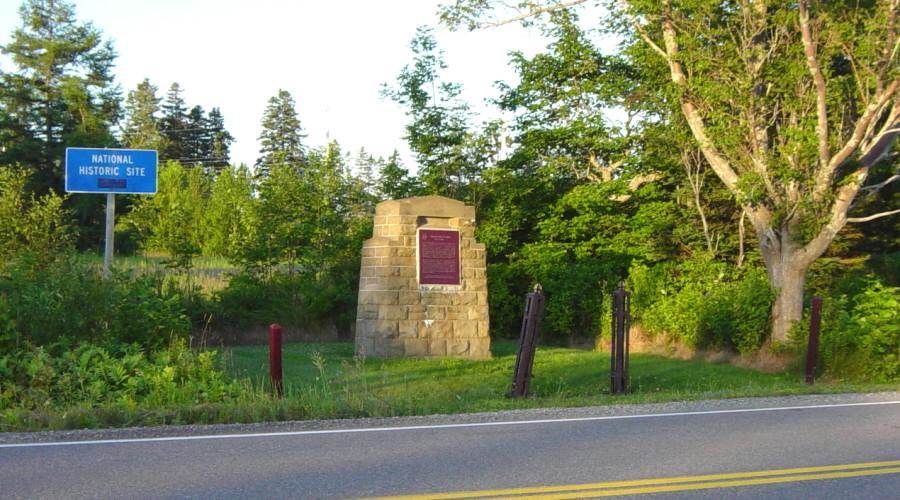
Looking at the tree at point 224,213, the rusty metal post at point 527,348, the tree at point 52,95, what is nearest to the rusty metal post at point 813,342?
the rusty metal post at point 527,348

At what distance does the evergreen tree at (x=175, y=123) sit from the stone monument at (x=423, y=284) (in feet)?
206

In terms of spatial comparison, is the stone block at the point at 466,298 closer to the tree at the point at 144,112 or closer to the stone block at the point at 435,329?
the stone block at the point at 435,329

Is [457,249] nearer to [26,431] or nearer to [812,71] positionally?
[812,71]

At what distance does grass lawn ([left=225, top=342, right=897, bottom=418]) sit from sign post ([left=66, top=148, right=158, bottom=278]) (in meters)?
3.70

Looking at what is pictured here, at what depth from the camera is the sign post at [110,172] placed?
54.6 ft

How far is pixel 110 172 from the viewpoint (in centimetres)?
1680

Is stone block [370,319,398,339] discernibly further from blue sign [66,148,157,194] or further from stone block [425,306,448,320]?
blue sign [66,148,157,194]

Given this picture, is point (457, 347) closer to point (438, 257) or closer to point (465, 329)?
point (465, 329)

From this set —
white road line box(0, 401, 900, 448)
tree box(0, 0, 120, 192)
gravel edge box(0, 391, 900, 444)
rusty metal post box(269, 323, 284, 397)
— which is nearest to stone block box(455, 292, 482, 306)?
gravel edge box(0, 391, 900, 444)

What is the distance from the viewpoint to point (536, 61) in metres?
24.3

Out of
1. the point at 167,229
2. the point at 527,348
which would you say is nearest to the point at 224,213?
the point at 167,229

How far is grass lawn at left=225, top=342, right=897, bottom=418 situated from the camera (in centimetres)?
1144

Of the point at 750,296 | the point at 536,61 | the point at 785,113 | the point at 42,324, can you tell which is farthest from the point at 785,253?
the point at 42,324

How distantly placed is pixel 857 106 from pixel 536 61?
29.7 feet
